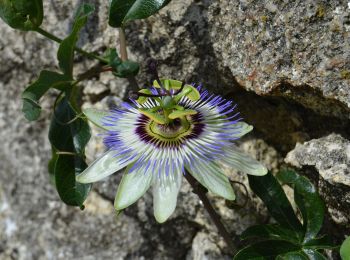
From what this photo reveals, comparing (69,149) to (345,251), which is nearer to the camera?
(345,251)

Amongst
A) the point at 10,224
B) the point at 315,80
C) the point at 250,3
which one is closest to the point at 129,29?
the point at 250,3

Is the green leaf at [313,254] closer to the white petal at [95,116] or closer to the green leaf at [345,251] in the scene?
the green leaf at [345,251]

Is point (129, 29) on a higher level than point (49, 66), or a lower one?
higher

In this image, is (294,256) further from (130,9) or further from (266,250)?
(130,9)

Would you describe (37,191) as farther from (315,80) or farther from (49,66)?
(315,80)

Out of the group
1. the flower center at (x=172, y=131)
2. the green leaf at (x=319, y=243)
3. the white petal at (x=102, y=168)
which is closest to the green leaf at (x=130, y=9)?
the flower center at (x=172, y=131)

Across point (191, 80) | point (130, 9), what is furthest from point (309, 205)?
point (130, 9)
